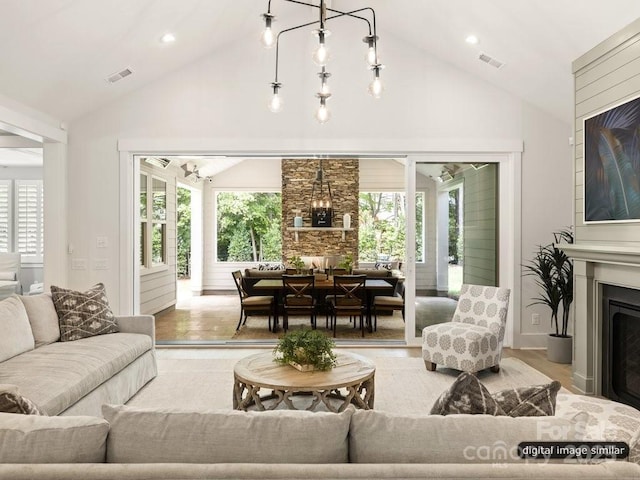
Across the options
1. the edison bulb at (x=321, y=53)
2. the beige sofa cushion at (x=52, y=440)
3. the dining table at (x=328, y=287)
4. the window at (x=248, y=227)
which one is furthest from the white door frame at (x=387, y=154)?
the window at (x=248, y=227)

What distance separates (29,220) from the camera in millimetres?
8516

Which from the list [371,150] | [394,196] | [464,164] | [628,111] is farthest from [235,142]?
[394,196]

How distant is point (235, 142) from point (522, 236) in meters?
3.62

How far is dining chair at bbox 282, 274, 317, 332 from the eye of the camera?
20.7 feet

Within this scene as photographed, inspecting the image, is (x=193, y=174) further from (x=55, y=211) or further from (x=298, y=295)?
(x=298, y=295)

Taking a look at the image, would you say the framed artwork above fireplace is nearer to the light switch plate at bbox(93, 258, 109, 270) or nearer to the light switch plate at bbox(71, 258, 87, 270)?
the light switch plate at bbox(93, 258, 109, 270)

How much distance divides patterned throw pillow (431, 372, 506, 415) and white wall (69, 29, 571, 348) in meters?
4.28

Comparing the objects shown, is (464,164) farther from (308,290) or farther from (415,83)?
(308,290)

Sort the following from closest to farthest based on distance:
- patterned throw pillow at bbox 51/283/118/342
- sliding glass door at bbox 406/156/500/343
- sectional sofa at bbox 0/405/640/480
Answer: sectional sofa at bbox 0/405/640/480
patterned throw pillow at bbox 51/283/118/342
sliding glass door at bbox 406/156/500/343

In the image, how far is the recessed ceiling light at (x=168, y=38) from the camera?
4.77m

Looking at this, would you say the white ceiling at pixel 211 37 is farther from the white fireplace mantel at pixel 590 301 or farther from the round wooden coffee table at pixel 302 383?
the round wooden coffee table at pixel 302 383

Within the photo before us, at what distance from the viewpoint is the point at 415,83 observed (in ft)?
18.5

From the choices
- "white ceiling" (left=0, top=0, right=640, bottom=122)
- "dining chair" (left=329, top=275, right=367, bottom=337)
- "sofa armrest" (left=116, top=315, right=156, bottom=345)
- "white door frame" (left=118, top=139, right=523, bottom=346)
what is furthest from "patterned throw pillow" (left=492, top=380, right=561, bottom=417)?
"dining chair" (left=329, top=275, right=367, bottom=337)

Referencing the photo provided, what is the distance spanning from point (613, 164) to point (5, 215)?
9390 mm
